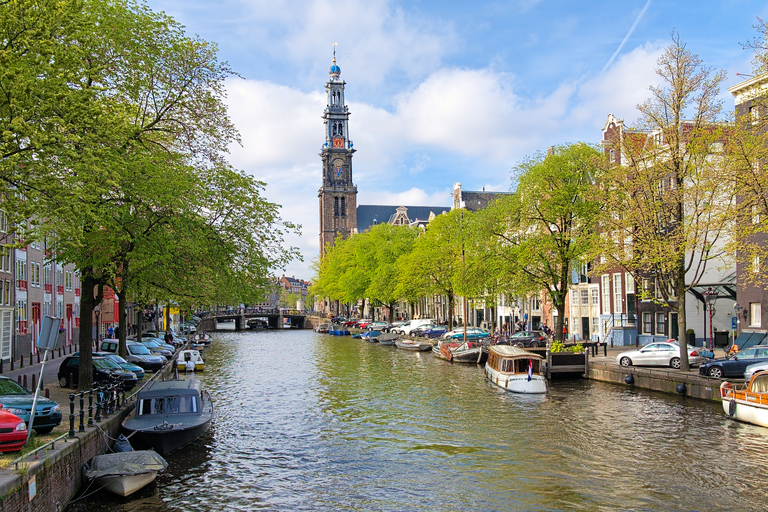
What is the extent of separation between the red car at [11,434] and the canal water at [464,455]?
2.95 metres

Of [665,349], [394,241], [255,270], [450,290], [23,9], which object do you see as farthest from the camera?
[394,241]

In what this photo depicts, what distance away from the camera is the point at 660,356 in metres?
40.0

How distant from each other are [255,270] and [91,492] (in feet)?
36.7

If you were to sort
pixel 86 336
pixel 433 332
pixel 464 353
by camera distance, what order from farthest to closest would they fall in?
pixel 433 332 < pixel 464 353 < pixel 86 336

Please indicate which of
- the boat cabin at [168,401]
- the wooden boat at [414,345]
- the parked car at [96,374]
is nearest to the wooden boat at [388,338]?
the wooden boat at [414,345]

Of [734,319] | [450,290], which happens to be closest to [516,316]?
[450,290]

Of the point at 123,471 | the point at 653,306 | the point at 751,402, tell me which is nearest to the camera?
the point at 123,471

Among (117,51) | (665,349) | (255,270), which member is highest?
(117,51)

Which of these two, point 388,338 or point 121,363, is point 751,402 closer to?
point 121,363

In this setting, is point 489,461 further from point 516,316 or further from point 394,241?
point 394,241

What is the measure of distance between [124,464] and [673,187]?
29.5 m

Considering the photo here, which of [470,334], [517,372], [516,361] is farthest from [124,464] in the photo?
[470,334]

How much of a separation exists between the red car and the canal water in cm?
295

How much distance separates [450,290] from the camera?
78.9 meters
